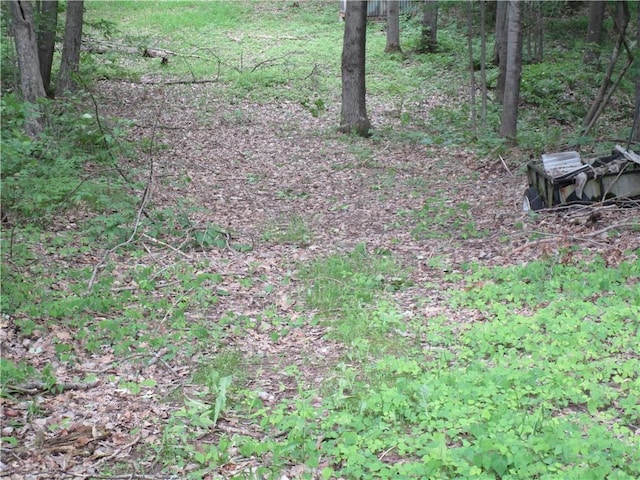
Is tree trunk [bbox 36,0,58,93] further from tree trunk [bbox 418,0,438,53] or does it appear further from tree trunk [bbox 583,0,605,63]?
tree trunk [bbox 583,0,605,63]

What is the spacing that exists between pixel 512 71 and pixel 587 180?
16.4 feet

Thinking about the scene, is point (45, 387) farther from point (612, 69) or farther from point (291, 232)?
point (612, 69)

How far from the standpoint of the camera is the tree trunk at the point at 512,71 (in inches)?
493

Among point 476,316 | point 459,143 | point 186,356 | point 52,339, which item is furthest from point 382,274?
point 459,143

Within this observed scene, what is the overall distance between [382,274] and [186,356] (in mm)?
2660

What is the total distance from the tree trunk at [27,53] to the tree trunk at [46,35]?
4030mm

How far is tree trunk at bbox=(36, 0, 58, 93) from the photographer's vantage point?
45.5ft

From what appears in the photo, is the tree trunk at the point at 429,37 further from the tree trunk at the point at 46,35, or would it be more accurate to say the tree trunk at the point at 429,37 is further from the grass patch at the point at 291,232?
the grass patch at the point at 291,232

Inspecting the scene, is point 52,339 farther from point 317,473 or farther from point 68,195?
point 68,195

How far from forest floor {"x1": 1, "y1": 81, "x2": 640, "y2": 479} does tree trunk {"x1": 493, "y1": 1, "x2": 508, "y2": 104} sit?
195cm

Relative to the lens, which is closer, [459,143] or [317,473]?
[317,473]

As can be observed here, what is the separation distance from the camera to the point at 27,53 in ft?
32.6

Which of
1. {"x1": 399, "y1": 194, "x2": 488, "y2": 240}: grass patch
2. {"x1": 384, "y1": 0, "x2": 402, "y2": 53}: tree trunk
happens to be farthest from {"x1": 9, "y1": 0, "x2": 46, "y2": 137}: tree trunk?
{"x1": 384, "y1": 0, "x2": 402, "y2": 53}: tree trunk

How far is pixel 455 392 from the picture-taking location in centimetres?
470
